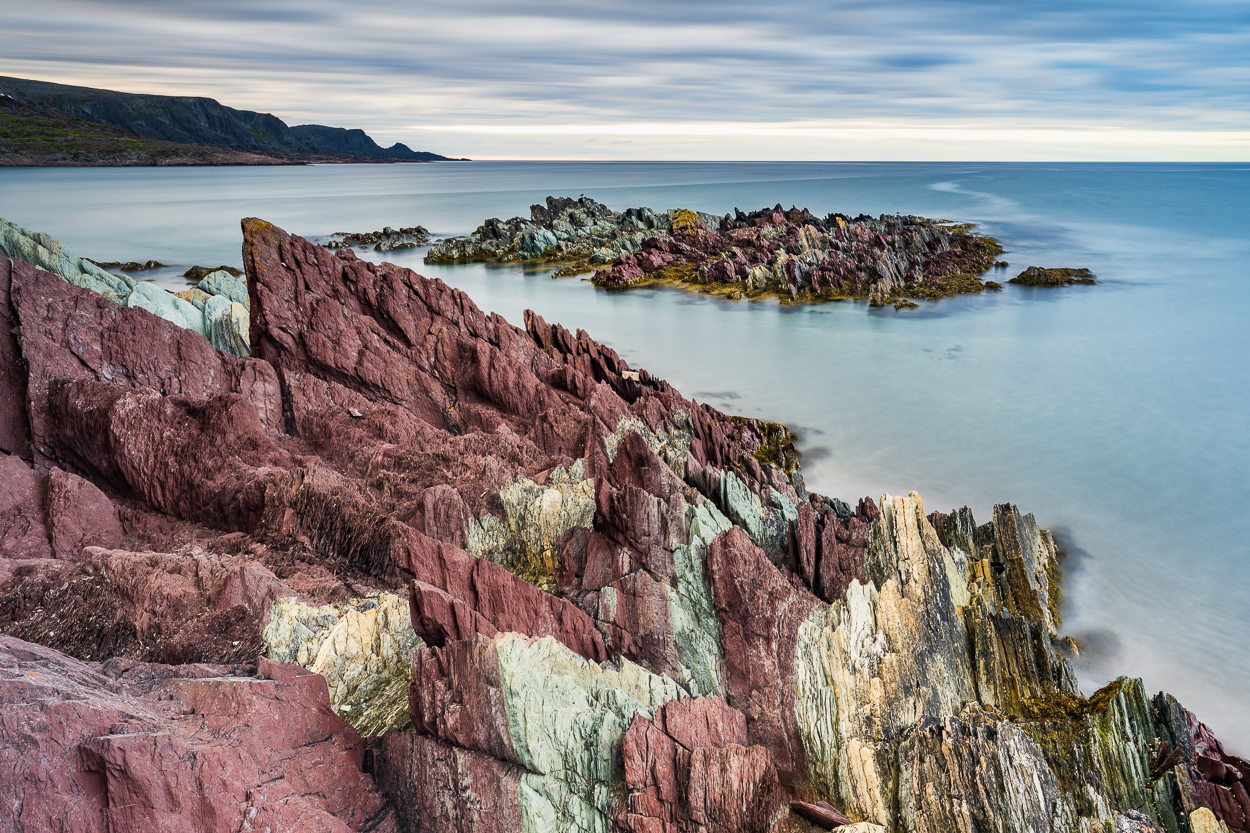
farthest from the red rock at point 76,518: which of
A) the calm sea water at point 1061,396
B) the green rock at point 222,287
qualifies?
the calm sea water at point 1061,396

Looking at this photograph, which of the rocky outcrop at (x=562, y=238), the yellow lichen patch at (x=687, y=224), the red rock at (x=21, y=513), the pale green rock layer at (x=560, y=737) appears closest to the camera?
the pale green rock layer at (x=560, y=737)

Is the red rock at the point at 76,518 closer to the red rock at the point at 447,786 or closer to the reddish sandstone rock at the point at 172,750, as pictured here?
the reddish sandstone rock at the point at 172,750

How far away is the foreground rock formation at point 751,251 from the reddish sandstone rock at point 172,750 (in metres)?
39.2

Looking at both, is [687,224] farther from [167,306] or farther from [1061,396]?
[167,306]

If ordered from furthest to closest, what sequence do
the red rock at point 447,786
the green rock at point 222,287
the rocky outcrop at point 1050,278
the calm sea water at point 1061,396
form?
the rocky outcrop at point 1050,278 → the green rock at point 222,287 → the calm sea water at point 1061,396 → the red rock at point 447,786

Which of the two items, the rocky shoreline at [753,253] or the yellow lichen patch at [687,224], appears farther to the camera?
the yellow lichen patch at [687,224]

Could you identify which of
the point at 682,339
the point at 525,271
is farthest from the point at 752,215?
the point at 682,339

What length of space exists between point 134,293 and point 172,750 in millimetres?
13314

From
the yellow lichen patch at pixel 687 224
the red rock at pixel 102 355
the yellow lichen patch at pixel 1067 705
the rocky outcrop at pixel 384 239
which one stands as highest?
the yellow lichen patch at pixel 687 224

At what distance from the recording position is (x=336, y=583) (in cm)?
852

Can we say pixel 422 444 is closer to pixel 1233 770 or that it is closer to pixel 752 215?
pixel 1233 770

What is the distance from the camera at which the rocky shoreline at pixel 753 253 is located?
4406 cm

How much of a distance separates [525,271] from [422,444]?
43318 mm

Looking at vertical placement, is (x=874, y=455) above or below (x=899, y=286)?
below
